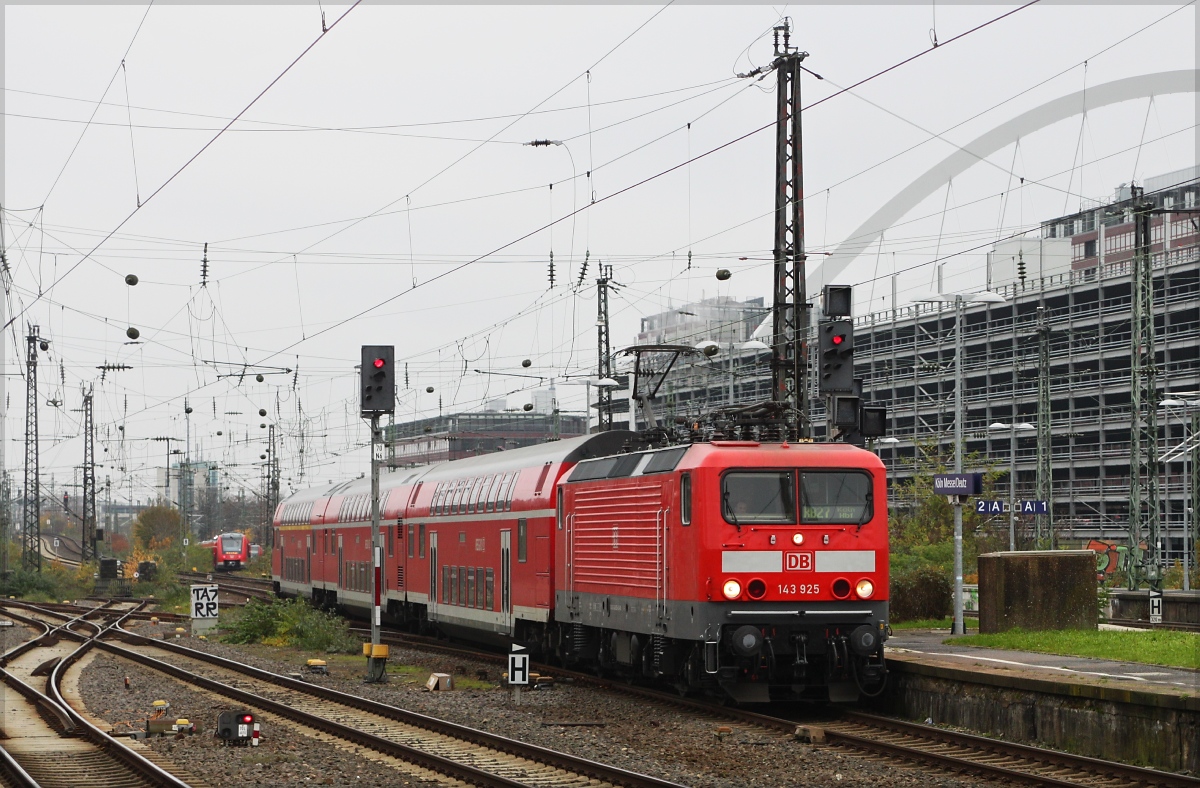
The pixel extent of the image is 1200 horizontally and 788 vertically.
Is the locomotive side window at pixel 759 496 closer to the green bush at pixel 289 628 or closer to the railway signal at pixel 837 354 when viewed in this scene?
the railway signal at pixel 837 354

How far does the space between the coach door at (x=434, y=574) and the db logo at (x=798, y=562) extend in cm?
1423

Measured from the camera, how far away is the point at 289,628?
33750 millimetres

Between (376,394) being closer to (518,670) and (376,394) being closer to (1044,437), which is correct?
(518,670)

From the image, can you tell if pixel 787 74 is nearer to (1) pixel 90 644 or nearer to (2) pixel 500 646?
(2) pixel 500 646

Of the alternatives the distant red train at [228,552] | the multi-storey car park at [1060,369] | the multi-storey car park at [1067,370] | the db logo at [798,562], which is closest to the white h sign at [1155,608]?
the db logo at [798,562]

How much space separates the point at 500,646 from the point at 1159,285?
206 ft

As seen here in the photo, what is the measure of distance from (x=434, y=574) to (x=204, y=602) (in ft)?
→ 25.4

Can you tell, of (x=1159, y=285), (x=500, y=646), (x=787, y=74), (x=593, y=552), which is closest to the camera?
→ (x=593, y=552)

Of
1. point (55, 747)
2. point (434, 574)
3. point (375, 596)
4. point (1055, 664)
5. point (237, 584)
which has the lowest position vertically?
point (237, 584)

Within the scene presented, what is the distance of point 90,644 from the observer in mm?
33281

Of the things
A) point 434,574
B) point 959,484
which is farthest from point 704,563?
point 434,574

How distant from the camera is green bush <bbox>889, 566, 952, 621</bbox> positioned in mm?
29344

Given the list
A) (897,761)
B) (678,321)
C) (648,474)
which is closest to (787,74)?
(648,474)

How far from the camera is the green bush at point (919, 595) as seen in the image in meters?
29.3
